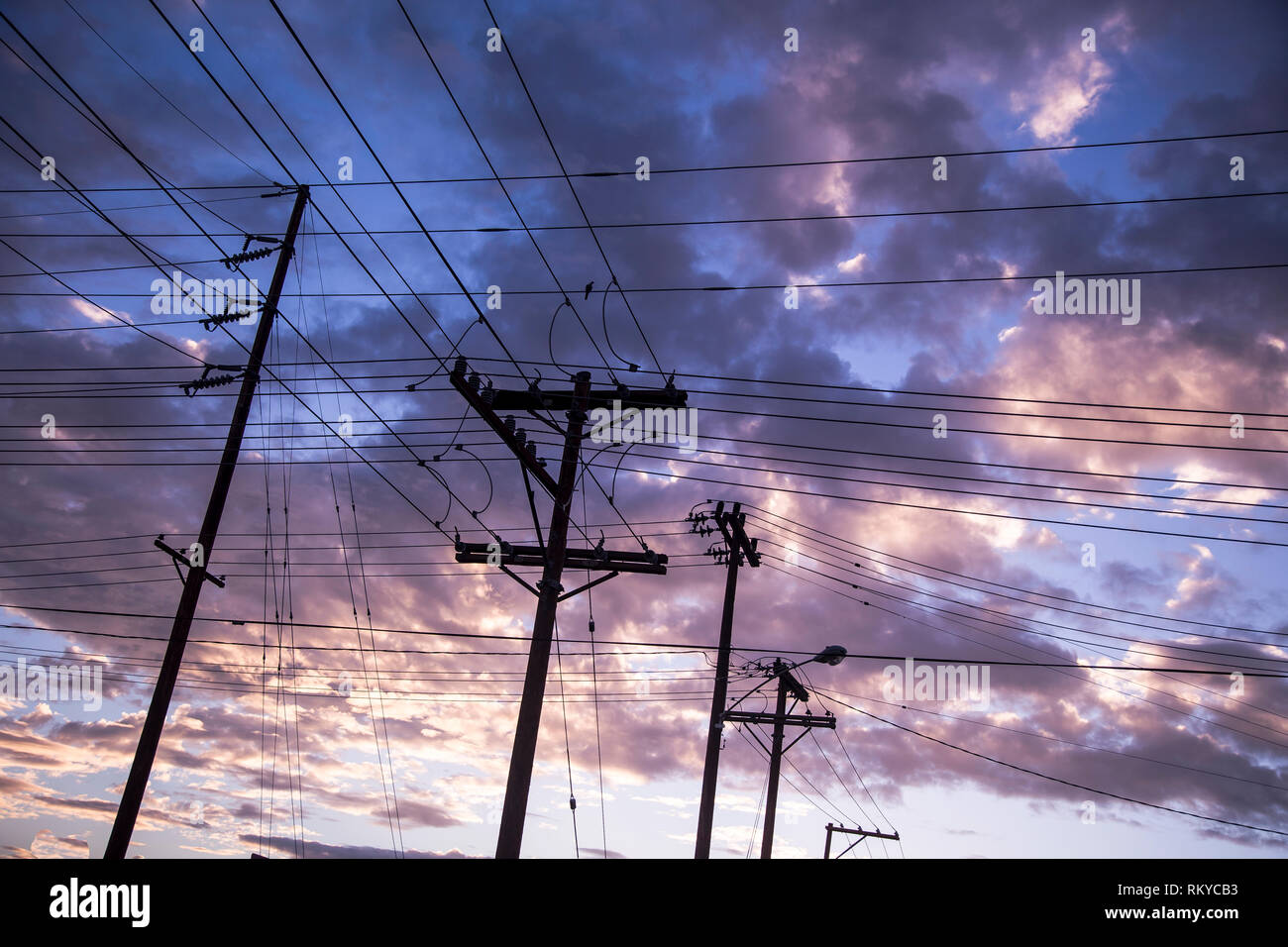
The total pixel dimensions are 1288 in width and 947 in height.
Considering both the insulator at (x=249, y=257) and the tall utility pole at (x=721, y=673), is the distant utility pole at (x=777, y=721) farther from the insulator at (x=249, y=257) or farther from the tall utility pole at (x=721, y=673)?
the insulator at (x=249, y=257)

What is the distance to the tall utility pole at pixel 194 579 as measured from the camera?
1381cm

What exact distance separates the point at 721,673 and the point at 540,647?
31.1 ft

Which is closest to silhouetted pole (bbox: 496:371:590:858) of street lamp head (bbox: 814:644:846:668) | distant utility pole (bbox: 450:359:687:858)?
distant utility pole (bbox: 450:359:687:858)

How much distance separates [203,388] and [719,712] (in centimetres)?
1449

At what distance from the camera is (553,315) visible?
1320cm

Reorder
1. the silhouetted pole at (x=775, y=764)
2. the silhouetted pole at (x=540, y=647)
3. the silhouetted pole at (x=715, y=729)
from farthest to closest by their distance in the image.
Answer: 1. the silhouetted pole at (x=775, y=764)
2. the silhouetted pole at (x=715, y=729)
3. the silhouetted pole at (x=540, y=647)

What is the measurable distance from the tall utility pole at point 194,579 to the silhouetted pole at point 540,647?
6070 mm

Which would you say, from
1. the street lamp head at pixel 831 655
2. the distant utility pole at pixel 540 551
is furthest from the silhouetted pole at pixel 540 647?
the street lamp head at pixel 831 655

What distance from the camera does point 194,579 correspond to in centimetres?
1553
